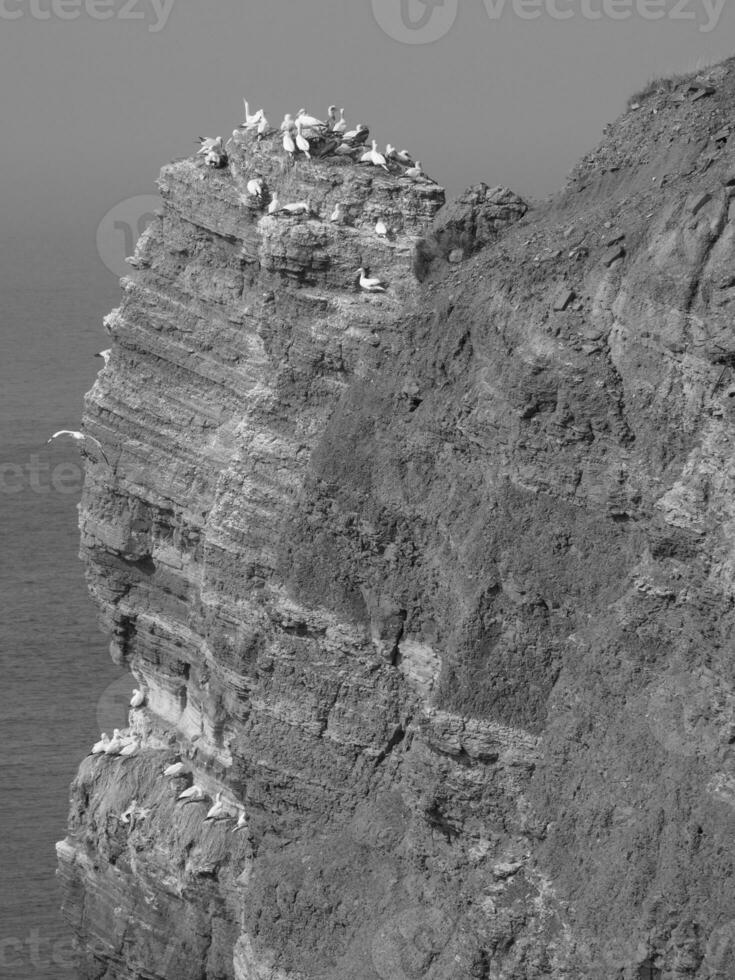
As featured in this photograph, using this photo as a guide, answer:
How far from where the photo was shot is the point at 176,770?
156 feet

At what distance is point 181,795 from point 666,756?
1611 centimetres

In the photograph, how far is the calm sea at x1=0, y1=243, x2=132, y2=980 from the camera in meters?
56.4

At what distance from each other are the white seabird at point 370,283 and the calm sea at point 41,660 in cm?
2064

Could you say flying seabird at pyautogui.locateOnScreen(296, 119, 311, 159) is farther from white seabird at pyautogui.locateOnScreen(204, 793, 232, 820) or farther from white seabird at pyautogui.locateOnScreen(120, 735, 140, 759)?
white seabird at pyautogui.locateOnScreen(120, 735, 140, 759)

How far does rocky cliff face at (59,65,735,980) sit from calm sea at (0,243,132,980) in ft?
24.0

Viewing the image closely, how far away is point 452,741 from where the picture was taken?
121ft

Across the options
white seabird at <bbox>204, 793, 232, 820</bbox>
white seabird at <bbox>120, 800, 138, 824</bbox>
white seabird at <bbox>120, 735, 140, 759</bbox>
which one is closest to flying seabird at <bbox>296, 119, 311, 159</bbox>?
white seabird at <bbox>204, 793, 232, 820</bbox>

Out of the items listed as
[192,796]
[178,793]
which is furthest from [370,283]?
[178,793]

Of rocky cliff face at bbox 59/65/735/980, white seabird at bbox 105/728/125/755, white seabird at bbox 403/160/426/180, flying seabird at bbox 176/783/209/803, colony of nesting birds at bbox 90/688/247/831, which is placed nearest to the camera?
rocky cliff face at bbox 59/65/735/980

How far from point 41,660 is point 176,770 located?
2473cm

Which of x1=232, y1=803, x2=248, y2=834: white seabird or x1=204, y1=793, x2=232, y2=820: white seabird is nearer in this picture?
x1=232, y1=803, x2=248, y2=834: white seabird

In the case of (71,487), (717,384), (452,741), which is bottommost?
(71,487)

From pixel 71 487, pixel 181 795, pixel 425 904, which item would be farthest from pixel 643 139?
pixel 71 487

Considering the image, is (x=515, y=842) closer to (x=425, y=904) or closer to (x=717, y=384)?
(x=425, y=904)
